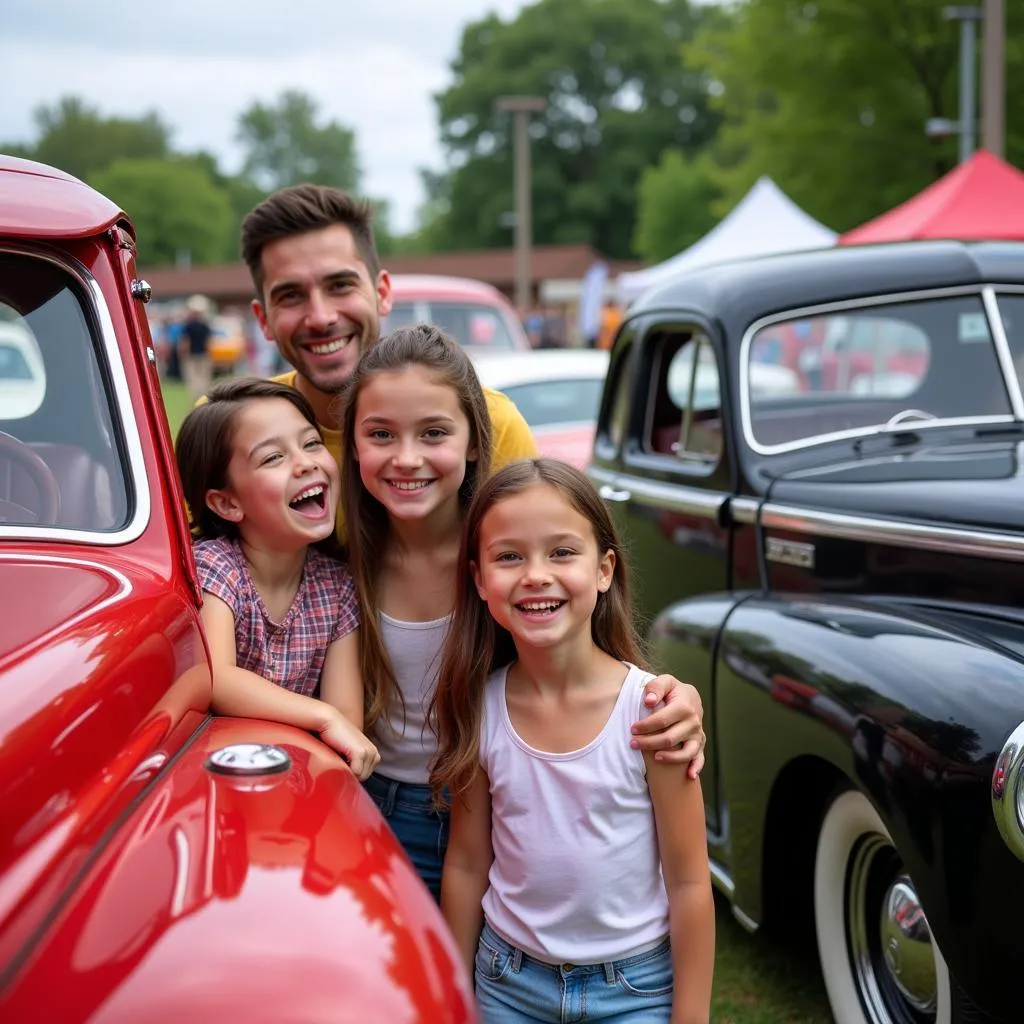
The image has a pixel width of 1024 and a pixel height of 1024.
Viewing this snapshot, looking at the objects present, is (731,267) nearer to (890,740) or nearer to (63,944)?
(890,740)

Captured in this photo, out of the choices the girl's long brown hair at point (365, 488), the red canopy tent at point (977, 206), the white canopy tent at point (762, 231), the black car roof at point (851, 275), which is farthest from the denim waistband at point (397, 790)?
the white canopy tent at point (762, 231)

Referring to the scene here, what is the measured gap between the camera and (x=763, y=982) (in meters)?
3.45

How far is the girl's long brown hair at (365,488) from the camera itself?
90.0 inches

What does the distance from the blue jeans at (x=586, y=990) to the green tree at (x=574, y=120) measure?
180ft

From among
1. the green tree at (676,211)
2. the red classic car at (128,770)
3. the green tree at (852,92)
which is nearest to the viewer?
the red classic car at (128,770)

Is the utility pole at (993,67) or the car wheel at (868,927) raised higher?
the utility pole at (993,67)

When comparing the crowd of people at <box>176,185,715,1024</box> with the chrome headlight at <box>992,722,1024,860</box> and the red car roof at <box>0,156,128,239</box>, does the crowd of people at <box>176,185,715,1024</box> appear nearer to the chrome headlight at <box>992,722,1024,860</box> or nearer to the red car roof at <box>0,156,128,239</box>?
the red car roof at <box>0,156,128,239</box>

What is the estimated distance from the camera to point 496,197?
56562 millimetres

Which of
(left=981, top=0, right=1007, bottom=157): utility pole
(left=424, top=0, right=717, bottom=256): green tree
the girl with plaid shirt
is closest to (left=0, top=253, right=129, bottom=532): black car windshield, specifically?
the girl with plaid shirt

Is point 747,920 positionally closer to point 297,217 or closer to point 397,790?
point 397,790

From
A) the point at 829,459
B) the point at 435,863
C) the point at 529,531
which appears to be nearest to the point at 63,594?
the point at 529,531

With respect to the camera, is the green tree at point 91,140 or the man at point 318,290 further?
the green tree at point 91,140

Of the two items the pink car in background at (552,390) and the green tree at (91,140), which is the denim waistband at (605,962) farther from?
the green tree at (91,140)

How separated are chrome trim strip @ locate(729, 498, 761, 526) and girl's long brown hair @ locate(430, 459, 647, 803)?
5.55ft
